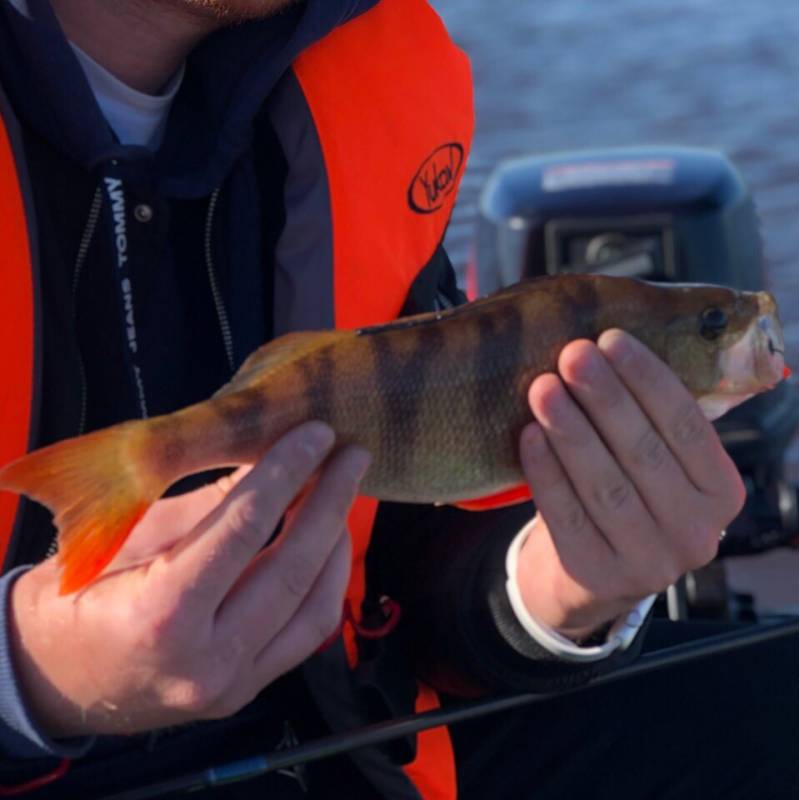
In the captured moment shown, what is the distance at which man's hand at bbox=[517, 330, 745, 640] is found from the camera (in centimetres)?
144

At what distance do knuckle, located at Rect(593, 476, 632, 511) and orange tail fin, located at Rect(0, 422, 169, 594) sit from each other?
524 millimetres

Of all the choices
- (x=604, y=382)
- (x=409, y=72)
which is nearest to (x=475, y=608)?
(x=604, y=382)

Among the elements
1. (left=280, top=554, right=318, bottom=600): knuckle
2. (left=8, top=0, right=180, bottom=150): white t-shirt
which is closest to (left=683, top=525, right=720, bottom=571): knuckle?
(left=280, top=554, right=318, bottom=600): knuckle

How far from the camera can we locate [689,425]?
1476mm

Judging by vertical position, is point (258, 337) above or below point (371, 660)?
above

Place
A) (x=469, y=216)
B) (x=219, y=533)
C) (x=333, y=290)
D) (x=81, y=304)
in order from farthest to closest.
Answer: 1. (x=469, y=216)
2. (x=333, y=290)
3. (x=81, y=304)
4. (x=219, y=533)

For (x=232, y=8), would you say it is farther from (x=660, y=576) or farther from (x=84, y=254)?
(x=660, y=576)

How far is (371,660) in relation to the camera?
2072 mm

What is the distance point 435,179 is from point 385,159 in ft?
0.31

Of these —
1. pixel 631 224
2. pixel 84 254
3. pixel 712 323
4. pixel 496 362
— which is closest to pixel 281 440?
pixel 496 362

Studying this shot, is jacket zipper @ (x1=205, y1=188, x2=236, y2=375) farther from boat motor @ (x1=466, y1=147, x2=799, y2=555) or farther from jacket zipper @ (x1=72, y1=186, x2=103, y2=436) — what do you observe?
boat motor @ (x1=466, y1=147, x2=799, y2=555)

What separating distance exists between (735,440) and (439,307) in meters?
0.98

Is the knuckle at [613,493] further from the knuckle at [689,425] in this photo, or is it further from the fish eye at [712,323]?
the fish eye at [712,323]

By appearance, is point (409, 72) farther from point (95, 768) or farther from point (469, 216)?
point (469, 216)
